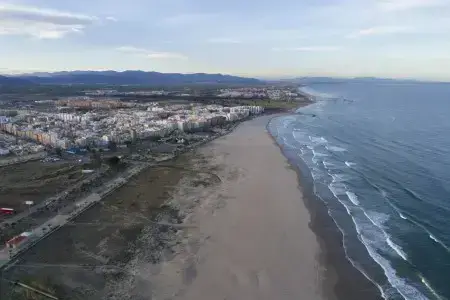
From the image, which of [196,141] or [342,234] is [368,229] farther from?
[196,141]

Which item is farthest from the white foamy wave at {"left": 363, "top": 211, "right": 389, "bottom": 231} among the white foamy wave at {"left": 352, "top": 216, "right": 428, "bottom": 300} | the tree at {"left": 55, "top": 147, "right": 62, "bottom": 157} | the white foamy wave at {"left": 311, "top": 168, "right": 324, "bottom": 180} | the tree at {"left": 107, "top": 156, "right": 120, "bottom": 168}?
the tree at {"left": 55, "top": 147, "right": 62, "bottom": 157}

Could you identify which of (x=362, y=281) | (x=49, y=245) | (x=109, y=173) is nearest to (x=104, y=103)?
(x=109, y=173)

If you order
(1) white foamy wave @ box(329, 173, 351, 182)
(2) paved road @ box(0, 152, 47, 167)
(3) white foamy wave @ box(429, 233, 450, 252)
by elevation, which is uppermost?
(1) white foamy wave @ box(329, 173, 351, 182)

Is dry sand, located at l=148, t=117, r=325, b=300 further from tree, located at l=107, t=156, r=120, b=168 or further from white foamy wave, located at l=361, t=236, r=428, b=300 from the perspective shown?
tree, located at l=107, t=156, r=120, b=168

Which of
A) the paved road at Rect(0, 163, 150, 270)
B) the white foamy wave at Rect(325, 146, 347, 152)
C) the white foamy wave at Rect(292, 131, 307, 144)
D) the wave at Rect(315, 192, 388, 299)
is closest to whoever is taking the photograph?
the wave at Rect(315, 192, 388, 299)

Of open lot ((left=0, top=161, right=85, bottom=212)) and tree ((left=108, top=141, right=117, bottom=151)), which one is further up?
tree ((left=108, top=141, right=117, bottom=151))

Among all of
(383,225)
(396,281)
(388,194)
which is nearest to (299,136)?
(388,194)
